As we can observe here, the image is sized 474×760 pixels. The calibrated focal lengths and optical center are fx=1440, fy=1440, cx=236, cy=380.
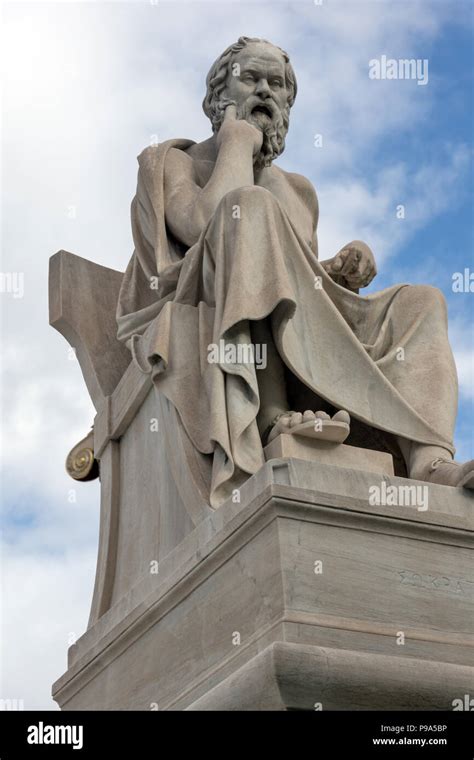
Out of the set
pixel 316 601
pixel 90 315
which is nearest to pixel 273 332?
pixel 316 601

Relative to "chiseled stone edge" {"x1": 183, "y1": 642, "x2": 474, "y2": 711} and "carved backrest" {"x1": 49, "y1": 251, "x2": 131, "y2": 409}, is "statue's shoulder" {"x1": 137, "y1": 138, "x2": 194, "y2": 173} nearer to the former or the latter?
"carved backrest" {"x1": 49, "y1": 251, "x2": 131, "y2": 409}

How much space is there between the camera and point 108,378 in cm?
806

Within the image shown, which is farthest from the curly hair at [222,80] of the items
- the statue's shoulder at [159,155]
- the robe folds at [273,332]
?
the robe folds at [273,332]

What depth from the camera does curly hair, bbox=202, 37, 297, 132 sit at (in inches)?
307

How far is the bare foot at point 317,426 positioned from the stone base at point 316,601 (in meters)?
0.13

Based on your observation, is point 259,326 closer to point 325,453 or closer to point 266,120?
point 325,453

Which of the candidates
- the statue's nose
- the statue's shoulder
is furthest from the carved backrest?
the statue's nose

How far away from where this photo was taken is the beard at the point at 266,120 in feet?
25.2

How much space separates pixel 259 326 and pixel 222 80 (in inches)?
79.3

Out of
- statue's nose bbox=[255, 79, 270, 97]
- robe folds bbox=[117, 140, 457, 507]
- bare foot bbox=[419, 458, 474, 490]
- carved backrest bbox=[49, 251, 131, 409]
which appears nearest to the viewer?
bare foot bbox=[419, 458, 474, 490]

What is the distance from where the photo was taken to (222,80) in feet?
25.7
